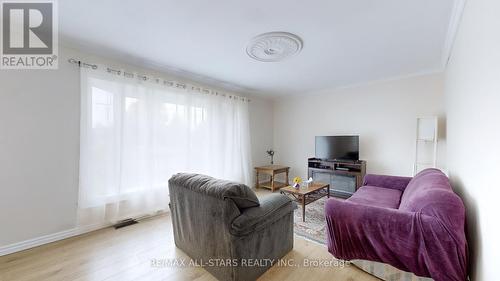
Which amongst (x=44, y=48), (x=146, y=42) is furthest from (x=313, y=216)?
(x=44, y=48)

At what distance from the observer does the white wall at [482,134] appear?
103 centimetres

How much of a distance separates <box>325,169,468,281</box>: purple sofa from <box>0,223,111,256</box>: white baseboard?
2.94m

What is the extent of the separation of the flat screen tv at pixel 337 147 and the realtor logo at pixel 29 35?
14.5ft

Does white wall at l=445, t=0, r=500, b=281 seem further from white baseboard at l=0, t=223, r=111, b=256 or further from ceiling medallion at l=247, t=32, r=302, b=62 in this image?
white baseboard at l=0, t=223, r=111, b=256

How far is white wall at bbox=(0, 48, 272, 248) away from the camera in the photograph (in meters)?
2.09

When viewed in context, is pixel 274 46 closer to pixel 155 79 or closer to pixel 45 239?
pixel 155 79

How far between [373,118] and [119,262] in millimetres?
4509

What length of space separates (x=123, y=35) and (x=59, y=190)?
1972 millimetres

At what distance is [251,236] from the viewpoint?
163 centimetres

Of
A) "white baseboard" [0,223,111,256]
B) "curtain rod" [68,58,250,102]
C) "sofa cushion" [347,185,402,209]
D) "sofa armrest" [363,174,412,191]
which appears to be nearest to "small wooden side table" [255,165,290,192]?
"curtain rod" [68,58,250,102]

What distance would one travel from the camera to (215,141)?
404cm

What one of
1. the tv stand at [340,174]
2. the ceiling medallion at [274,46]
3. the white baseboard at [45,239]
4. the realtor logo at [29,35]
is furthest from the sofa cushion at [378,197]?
the realtor logo at [29,35]

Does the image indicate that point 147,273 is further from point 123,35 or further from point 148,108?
point 123,35

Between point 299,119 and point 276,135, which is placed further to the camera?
point 276,135
